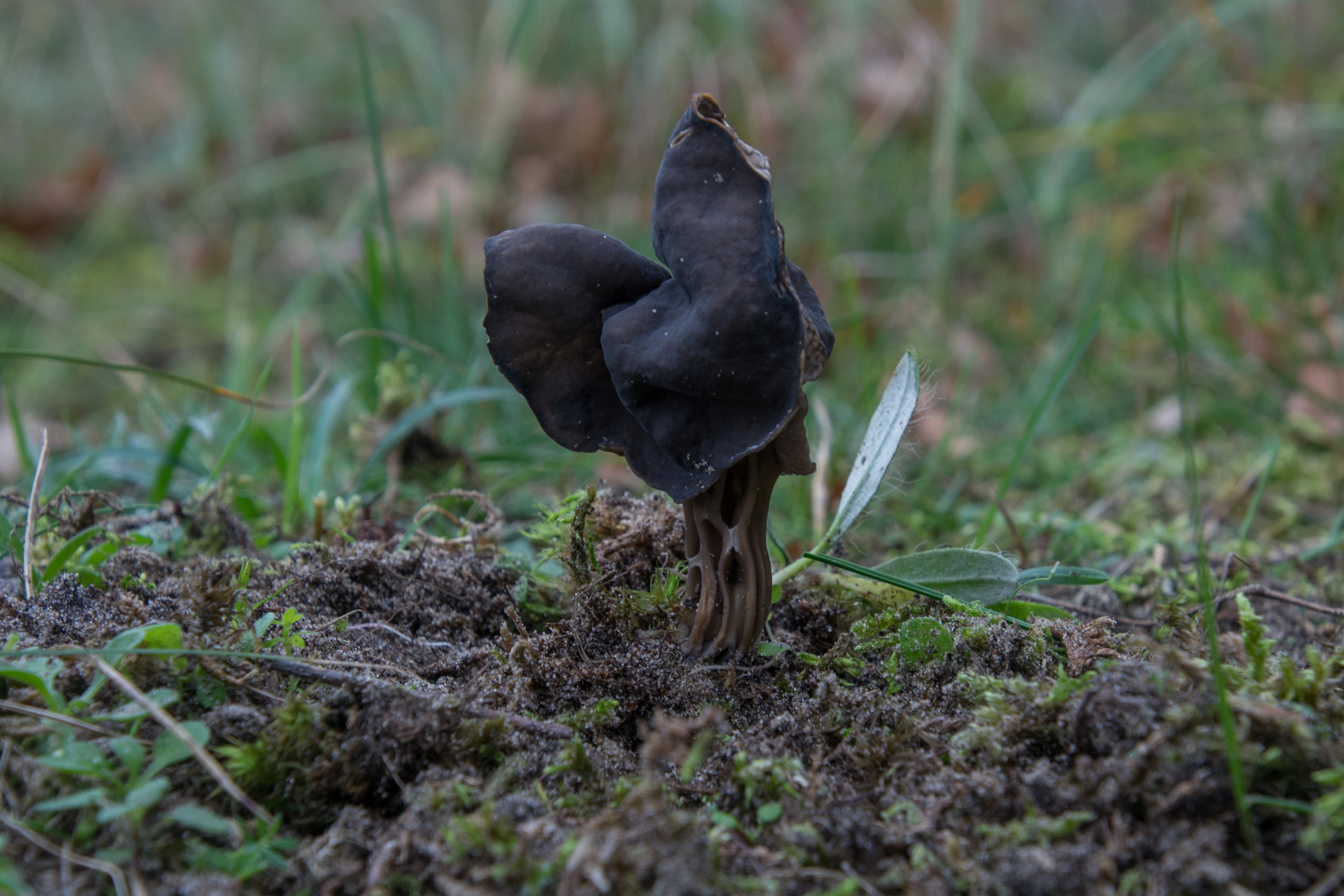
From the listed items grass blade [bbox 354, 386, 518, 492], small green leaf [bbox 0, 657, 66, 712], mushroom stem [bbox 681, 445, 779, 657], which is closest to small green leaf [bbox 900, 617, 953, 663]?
mushroom stem [bbox 681, 445, 779, 657]

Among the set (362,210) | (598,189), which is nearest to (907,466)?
(362,210)

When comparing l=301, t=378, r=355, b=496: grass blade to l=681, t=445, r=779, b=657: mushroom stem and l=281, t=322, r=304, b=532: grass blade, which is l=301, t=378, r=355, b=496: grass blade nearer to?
l=281, t=322, r=304, b=532: grass blade

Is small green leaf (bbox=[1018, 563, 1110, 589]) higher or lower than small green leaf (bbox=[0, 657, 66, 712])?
higher

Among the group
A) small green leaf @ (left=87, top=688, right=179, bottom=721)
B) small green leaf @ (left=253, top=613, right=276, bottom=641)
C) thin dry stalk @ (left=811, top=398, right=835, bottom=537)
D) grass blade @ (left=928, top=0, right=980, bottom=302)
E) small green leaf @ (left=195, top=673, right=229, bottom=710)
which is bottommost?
small green leaf @ (left=195, top=673, right=229, bottom=710)

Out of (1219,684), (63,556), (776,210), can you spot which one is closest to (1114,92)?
(776,210)

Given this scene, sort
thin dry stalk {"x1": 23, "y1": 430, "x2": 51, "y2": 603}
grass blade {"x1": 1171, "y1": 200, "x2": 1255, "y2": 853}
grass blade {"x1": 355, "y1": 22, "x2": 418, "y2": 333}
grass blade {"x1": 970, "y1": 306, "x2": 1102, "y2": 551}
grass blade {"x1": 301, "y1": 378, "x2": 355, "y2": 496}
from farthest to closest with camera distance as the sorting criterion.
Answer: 1. grass blade {"x1": 355, "y1": 22, "x2": 418, "y2": 333}
2. grass blade {"x1": 301, "y1": 378, "x2": 355, "y2": 496}
3. grass blade {"x1": 970, "y1": 306, "x2": 1102, "y2": 551}
4. thin dry stalk {"x1": 23, "y1": 430, "x2": 51, "y2": 603}
5. grass blade {"x1": 1171, "y1": 200, "x2": 1255, "y2": 853}

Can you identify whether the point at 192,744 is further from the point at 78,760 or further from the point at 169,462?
the point at 169,462
